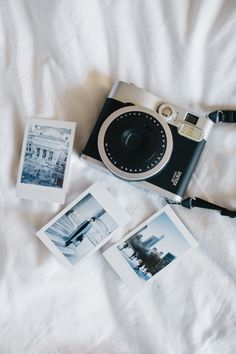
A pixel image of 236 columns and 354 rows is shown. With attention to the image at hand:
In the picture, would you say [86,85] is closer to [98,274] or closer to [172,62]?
[172,62]

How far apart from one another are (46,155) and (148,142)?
0.21 metres

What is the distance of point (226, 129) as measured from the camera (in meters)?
0.93

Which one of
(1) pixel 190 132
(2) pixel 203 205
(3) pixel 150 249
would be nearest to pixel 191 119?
(1) pixel 190 132

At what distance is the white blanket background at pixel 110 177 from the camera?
0.91 metres

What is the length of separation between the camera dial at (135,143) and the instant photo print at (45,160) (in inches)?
3.4

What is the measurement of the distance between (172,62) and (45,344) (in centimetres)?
61

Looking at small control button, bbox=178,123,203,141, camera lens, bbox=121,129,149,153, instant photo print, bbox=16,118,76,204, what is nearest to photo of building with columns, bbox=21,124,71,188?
instant photo print, bbox=16,118,76,204

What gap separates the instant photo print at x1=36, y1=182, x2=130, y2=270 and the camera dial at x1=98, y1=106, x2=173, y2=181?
0.24ft

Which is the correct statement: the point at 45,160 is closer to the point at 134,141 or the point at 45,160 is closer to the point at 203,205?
the point at 134,141

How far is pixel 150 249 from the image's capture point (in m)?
0.93

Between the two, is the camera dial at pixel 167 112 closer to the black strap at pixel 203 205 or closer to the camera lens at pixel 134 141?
the camera lens at pixel 134 141

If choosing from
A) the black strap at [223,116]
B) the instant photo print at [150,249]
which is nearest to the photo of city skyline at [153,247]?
the instant photo print at [150,249]

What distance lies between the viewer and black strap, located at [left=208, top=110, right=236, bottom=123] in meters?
0.91

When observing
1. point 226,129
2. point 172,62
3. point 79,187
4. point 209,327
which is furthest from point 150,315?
point 172,62
